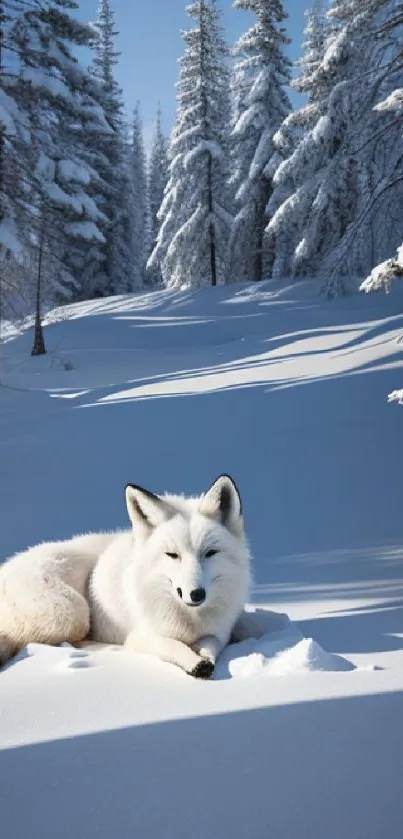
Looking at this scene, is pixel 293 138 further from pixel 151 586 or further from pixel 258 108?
pixel 151 586

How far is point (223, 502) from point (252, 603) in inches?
96.0

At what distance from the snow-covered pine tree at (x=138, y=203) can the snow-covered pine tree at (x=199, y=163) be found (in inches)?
329

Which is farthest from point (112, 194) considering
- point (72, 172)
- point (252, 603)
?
point (252, 603)

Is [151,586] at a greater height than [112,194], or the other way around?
[112,194]

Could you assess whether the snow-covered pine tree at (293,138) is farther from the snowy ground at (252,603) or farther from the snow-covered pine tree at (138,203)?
the snow-covered pine tree at (138,203)

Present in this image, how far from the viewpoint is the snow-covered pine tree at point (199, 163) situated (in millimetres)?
33656

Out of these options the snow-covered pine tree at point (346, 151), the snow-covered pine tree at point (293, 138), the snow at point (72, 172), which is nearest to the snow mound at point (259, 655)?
the snow-covered pine tree at point (346, 151)

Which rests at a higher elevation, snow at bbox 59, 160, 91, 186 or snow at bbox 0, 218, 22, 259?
snow at bbox 59, 160, 91, 186

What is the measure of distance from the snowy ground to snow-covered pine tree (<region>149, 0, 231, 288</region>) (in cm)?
1581

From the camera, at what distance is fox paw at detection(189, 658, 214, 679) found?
2.88 metres

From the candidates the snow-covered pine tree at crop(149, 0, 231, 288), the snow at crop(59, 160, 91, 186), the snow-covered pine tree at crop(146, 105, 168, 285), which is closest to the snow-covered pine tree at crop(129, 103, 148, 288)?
the snow-covered pine tree at crop(146, 105, 168, 285)

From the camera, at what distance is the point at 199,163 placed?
1355 inches

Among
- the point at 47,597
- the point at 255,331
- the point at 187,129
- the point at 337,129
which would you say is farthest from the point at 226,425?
the point at 187,129

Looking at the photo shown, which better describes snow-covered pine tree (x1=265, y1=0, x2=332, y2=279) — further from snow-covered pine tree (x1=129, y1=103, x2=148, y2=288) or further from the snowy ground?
snow-covered pine tree (x1=129, y1=103, x2=148, y2=288)
